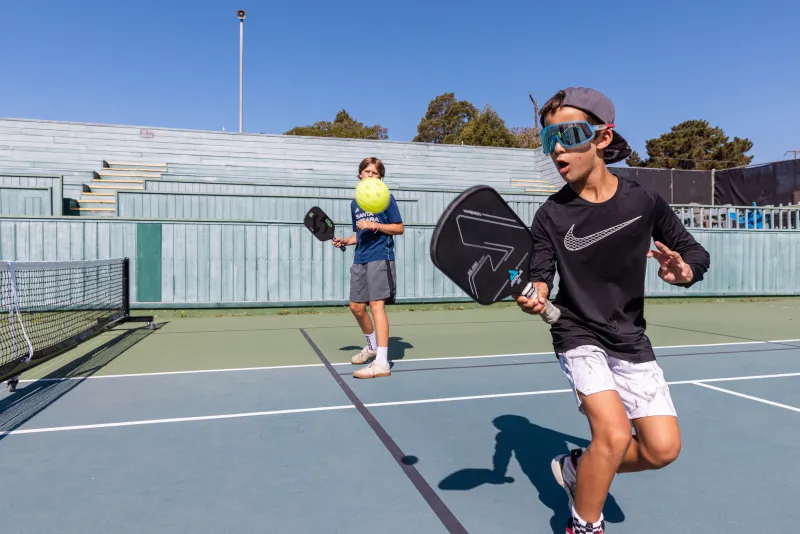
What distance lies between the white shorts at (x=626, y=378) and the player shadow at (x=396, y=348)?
13.2ft

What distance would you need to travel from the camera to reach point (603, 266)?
2.37 meters

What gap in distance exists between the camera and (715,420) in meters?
3.86

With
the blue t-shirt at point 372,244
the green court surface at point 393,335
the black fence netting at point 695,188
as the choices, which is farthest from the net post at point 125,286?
the black fence netting at point 695,188

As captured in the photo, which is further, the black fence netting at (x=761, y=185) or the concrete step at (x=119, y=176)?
the black fence netting at (x=761, y=185)

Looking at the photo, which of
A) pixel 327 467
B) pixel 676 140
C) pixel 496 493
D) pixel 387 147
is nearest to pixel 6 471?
pixel 327 467

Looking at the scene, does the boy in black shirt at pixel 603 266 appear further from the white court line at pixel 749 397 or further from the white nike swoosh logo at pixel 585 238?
the white court line at pixel 749 397

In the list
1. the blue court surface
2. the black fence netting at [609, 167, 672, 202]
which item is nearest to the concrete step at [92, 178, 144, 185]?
the blue court surface

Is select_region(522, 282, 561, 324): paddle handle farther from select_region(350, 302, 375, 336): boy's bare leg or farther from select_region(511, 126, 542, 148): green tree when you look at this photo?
select_region(511, 126, 542, 148): green tree

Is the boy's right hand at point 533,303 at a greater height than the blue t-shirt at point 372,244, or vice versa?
the blue t-shirt at point 372,244

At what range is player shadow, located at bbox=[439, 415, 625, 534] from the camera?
254cm

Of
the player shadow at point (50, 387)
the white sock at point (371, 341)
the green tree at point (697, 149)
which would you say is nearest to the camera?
the player shadow at point (50, 387)

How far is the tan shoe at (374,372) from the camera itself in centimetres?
519

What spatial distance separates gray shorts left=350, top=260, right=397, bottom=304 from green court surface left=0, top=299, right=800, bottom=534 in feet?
2.55

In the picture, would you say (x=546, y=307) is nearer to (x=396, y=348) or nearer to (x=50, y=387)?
(x=50, y=387)
